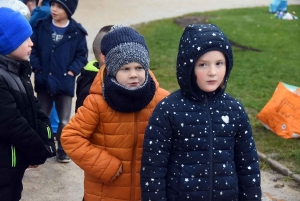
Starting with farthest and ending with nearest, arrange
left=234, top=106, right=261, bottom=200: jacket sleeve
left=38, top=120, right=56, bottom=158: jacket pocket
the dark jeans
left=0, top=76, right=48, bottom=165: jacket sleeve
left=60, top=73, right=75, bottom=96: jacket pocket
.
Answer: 1. the dark jeans
2. left=60, top=73, right=75, bottom=96: jacket pocket
3. left=38, top=120, right=56, bottom=158: jacket pocket
4. left=0, top=76, right=48, bottom=165: jacket sleeve
5. left=234, top=106, right=261, bottom=200: jacket sleeve

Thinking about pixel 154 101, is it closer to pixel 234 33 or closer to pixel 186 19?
pixel 234 33

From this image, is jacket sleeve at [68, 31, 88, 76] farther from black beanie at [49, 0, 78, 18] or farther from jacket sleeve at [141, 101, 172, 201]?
jacket sleeve at [141, 101, 172, 201]

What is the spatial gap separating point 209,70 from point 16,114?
115cm

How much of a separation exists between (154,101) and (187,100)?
38cm

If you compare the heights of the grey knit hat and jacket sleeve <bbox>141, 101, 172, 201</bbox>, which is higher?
the grey knit hat

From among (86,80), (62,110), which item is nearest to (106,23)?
Result: (62,110)

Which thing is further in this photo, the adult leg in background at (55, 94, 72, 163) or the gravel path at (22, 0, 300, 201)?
the adult leg in background at (55, 94, 72, 163)

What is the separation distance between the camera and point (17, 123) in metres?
3.10

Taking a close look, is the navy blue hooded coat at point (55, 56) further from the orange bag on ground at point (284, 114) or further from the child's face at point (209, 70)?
the child's face at point (209, 70)

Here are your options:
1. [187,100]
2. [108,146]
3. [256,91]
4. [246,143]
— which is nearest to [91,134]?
[108,146]

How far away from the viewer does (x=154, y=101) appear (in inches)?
120

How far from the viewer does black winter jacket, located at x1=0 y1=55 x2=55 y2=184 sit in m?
3.07

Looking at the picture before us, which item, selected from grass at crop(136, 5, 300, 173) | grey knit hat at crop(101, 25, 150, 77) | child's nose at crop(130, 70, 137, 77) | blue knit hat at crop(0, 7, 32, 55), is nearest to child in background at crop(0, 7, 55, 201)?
blue knit hat at crop(0, 7, 32, 55)

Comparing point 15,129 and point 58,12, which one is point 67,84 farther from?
point 15,129
